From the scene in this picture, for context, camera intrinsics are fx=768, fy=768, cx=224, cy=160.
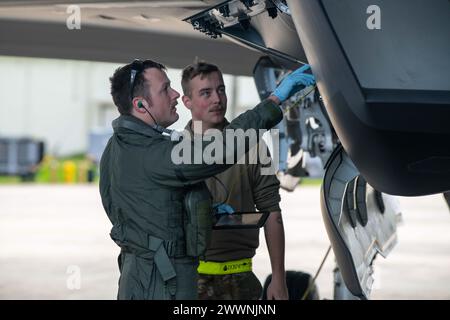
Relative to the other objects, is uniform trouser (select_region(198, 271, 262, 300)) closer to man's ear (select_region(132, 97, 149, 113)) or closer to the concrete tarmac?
man's ear (select_region(132, 97, 149, 113))

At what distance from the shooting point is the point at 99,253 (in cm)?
948

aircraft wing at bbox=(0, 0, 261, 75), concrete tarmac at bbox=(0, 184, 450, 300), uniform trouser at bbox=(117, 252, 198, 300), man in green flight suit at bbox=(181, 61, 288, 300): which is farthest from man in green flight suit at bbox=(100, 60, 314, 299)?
concrete tarmac at bbox=(0, 184, 450, 300)

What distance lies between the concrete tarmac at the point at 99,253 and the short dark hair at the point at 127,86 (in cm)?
383

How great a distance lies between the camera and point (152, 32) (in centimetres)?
488

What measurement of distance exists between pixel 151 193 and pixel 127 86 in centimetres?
45

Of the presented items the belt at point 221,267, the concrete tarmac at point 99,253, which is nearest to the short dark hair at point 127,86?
the belt at point 221,267

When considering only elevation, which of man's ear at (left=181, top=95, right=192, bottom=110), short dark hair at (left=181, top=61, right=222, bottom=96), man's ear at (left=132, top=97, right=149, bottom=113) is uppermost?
short dark hair at (left=181, top=61, right=222, bottom=96)

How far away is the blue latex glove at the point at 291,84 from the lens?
2.69 m

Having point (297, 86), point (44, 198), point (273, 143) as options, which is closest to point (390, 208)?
point (273, 143)

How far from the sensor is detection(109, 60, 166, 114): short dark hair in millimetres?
2910

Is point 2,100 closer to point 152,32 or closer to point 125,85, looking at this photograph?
point 152,32

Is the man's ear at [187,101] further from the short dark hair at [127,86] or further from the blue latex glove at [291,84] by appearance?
the blue latex glove at [291,84]
